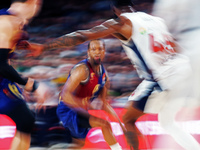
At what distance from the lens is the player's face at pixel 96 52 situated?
7.88 ft

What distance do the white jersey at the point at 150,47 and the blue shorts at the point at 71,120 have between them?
0.66 m

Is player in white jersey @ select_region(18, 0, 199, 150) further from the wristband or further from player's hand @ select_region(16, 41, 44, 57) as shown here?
the wristband

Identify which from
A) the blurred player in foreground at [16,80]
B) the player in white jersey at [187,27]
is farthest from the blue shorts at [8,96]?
the player in white jersey at [187,27]

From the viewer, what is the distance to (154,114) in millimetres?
2408

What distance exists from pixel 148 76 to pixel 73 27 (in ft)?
2.41

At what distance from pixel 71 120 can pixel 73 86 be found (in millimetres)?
284

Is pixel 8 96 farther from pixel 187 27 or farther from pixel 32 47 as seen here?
pixel 187 27

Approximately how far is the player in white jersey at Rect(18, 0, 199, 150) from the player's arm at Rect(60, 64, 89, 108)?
0.23 m

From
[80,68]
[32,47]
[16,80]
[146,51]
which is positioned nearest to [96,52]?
[80,68]

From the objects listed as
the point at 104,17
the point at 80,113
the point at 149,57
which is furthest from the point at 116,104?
the point at 104,17

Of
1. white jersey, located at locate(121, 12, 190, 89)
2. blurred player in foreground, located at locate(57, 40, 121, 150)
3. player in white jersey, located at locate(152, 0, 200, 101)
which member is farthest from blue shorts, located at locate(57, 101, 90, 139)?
player in white jersey, located at locate(152, 0, 200, 101)

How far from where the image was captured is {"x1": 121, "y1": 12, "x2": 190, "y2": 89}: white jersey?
7.67ft

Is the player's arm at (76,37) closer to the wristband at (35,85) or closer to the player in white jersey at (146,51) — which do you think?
the player in white jersey at (146,51)

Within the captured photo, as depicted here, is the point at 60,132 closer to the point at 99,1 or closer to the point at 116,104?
the point at 116,104
